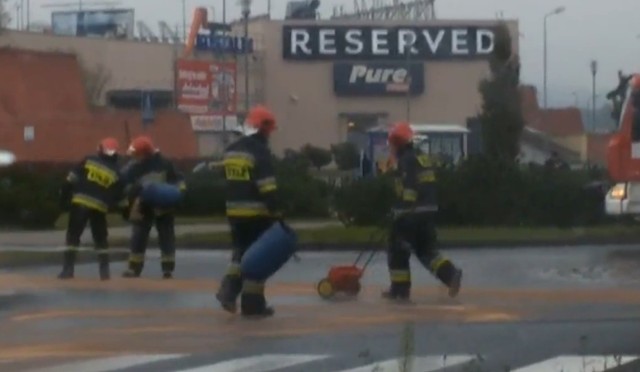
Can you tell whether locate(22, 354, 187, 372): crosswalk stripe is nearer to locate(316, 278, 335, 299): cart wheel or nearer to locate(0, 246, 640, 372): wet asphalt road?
locate(0, 246, 640, 372): wet asphalt road

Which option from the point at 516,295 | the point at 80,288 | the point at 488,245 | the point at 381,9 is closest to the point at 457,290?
the point at 516,295

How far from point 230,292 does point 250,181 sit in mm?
1118

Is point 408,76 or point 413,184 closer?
point 413,184

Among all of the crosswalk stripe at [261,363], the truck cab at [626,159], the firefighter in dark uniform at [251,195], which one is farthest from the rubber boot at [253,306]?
the truck cab at [626,159]

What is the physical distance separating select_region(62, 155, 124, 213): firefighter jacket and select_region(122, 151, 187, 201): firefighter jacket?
1.09 ft

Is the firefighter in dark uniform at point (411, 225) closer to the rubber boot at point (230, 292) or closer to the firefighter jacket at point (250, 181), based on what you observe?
→ the rubber boot at point (230, 292)

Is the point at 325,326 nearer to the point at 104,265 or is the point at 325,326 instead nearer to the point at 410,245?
the point at 410,245

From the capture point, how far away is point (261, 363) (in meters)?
13.2

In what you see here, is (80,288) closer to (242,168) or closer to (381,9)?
(242,168)

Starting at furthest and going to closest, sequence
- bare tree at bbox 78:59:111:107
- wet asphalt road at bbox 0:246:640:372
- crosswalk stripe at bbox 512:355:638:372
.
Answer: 1. bare tree at bbox 78:59:111:107
2. wet asphalt road at bbox 0:246:640:372
3. crosswalk stripe at bbox 512:355:638:372

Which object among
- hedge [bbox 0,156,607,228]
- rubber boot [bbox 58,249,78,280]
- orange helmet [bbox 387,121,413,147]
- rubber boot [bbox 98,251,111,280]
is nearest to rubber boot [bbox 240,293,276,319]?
Answer: orange helmet [bbox 387,121,413,147]

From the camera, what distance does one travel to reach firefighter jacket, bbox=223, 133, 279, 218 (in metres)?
16.2

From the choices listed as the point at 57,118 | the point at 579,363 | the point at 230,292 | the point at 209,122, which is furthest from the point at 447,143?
the point at 579,363

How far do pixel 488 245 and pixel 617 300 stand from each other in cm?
1149
